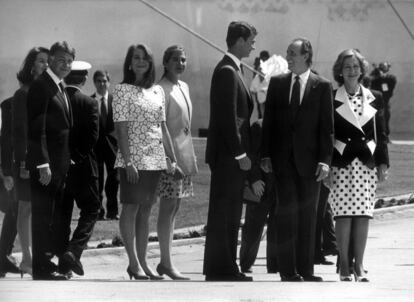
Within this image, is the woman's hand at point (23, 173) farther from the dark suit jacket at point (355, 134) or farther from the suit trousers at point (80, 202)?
the dark suit jacket at point (355, 134)

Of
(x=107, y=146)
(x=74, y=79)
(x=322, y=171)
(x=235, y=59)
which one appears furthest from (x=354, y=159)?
(x=107, y=146)

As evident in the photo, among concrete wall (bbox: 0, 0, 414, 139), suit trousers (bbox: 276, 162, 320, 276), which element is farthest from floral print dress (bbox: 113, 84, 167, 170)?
concrete wall (bbox: 0, 0, 414, 139)

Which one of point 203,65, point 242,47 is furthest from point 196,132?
point 242,47

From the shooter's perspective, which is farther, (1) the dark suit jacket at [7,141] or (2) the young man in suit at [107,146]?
(2) the young man in suit at [107,146]

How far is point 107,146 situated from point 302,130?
16.3 feet

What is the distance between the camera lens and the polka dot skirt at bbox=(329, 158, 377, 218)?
36.7ft

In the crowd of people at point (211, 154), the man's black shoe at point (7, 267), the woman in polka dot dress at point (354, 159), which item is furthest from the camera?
the man's black shoe at point (7, 267)

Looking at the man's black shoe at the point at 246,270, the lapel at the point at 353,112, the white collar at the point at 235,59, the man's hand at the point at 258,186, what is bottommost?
the man's black shoe at the point at 246,270

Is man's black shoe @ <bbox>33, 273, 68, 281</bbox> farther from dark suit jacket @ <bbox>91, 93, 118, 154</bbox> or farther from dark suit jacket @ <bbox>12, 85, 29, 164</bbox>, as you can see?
dark suit jacket @ <bbox>91, 93, 118, 154</bbox>

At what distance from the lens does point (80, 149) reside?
1166cm

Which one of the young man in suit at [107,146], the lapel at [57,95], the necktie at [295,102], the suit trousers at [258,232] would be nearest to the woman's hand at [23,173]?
the lapel at [57,95]

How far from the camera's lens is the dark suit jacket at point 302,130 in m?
10.8

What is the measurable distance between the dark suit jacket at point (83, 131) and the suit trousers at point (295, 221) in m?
1.70

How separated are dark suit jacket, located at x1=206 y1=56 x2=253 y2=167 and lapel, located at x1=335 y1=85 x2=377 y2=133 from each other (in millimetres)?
757
